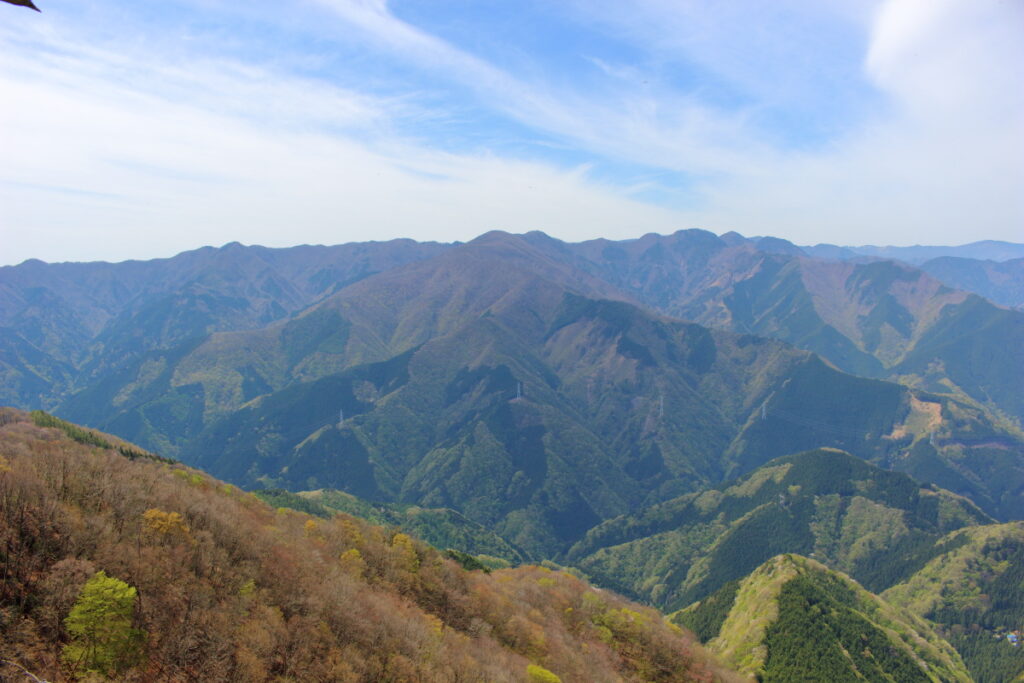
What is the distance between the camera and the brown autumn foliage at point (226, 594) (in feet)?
114

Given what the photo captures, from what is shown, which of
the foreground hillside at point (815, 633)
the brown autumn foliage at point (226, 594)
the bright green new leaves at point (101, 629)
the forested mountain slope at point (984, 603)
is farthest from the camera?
the forested mountain slope at point (984, 603)

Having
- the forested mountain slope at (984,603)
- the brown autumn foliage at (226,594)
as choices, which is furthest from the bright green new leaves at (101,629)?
the forested mountain slope at (984,603)

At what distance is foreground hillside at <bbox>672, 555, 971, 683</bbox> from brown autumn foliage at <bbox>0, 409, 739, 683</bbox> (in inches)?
3030

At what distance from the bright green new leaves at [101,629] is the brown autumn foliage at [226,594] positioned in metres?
0.87

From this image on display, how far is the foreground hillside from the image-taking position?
124 m

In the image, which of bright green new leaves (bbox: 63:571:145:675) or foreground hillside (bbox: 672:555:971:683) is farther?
foreground hillside (bbox: 672:555:971:683)

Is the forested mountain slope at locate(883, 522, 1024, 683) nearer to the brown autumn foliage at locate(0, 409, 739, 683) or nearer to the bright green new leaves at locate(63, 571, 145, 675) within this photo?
the brown autumn foliage at locate(0, 409, 739, 683)

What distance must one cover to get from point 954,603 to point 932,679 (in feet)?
254

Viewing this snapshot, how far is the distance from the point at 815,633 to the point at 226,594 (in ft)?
457

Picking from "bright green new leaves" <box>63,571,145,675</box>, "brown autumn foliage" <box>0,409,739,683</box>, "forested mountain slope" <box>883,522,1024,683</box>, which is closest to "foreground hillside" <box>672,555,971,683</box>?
"forested mountain slope" <box>883,522,1024,683</box>

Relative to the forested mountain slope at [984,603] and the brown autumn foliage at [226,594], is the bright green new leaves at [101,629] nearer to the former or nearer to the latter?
the brown autumn foliage at [226,594]

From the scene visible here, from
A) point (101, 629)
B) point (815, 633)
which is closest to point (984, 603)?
point (815, 633)

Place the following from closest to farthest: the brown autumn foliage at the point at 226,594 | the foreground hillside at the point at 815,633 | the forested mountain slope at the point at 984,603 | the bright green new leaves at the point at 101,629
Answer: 1. the bright green new leaves at the point at 101,629
2. the brown autumn foliage at the point at 226,594
3. the foreground hillside at the point at 815,633
4. the forested mountain slope at the point at 984,603

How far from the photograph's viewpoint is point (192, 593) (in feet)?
135
